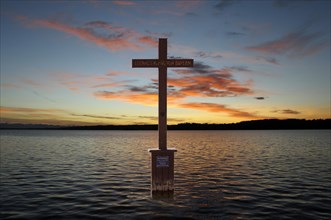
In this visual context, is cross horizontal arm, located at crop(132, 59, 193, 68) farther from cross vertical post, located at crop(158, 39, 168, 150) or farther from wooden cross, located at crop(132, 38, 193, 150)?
cross vertical post, located at crop(158, 39, 168, 150)

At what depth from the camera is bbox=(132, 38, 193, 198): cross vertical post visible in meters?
12.7

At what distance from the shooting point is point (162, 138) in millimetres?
12852

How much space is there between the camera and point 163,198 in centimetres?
1319

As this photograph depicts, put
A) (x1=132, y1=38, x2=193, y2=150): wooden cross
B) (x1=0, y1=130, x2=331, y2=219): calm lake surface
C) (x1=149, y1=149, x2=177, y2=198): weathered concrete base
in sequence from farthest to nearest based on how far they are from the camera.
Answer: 1. (x1=132, y1=38, x2=193, y2=150): wooden cross
2. (x1=149, y1=149, x2=177, y2=198): weathered concrete base
3. (x1=0, y1=130, x2=331, y2=219): calm lake surface

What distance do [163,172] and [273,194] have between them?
19.8 feet

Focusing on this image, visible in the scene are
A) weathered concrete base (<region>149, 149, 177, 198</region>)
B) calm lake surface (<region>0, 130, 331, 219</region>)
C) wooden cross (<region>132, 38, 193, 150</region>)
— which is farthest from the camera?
wooden cross (<region>132, 38, 193, 150</region>)

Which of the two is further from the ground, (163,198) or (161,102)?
(161,102)

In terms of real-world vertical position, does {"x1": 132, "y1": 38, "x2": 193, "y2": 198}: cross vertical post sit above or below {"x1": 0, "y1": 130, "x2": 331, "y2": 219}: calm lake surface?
above

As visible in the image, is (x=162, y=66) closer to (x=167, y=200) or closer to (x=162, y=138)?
(x=162, y=138)

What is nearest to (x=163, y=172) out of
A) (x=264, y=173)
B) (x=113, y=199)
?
(x=113, y=199)

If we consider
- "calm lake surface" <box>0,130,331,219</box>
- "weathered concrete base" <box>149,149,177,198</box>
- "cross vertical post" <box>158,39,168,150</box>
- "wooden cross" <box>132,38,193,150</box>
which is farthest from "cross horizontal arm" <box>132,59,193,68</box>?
"calm lake surface" <box>0,130,331,219</box>

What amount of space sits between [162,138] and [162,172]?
4.59 feet

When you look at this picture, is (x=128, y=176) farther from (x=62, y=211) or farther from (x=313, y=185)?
(x=313, y=185)

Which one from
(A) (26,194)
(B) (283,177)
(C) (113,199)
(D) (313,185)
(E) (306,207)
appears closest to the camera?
(E) (306,207)
